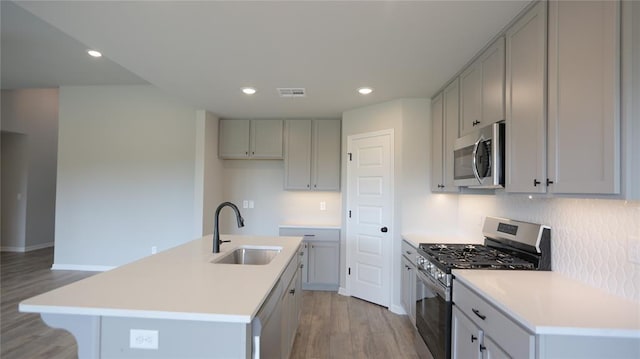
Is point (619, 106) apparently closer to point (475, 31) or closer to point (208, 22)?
point (475, 31)

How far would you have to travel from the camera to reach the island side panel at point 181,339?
3.94 feet

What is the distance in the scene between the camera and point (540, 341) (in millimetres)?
1157

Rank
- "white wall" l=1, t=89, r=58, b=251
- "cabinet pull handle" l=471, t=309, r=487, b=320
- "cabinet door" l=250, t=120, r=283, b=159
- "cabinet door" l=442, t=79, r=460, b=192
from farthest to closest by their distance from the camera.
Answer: "white wall" l=1, t=89, r=58, b=251, "cabinet door" l=250, t=120, r=283, b=159, "cabinet door" l=442, t=79, r=460, b=192, "cabinet pull handle" l=471, t=309, r=487, b=320

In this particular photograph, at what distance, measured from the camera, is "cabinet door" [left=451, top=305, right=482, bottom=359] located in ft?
5.30

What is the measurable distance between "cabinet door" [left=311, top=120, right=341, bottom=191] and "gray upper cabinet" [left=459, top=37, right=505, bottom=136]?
215 cm

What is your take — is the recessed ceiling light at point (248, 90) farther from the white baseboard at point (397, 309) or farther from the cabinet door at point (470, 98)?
the white baseboard at point (397, 309)

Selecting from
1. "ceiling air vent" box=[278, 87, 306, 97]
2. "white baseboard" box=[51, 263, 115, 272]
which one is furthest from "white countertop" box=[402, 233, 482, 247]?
"white baseboard" box=[51, 263, 115, 272]

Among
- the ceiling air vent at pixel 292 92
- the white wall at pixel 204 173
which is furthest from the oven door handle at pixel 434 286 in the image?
the white wall at pixel 204 173

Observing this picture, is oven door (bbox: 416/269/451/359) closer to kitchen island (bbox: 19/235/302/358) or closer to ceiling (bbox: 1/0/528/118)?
kitchen island (bbox: 19/235/302/358)

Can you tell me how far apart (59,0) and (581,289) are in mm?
3283

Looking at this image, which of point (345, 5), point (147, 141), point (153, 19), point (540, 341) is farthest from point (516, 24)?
point (147, 141)

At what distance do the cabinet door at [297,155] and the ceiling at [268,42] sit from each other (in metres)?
0.89

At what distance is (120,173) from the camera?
472 cm

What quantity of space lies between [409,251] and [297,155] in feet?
7.36
